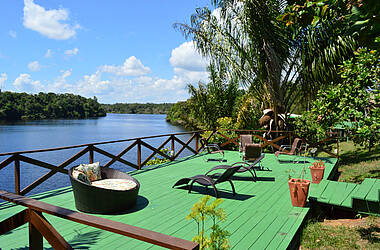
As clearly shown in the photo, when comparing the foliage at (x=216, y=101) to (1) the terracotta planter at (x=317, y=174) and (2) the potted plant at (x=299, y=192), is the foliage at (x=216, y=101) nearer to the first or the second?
(1) the terracotta planter at (x=317, y=174)

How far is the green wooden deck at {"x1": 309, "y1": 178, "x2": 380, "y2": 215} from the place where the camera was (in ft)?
13.2

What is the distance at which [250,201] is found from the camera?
187 inches

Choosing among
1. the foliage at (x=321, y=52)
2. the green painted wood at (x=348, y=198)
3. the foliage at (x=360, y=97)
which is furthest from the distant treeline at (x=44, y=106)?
the green painted wood at (x=348, y=198)

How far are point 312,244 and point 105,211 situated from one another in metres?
2.82

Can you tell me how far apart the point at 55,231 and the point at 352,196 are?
404 cm

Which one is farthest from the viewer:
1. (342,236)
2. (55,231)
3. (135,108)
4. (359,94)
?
(135,108)

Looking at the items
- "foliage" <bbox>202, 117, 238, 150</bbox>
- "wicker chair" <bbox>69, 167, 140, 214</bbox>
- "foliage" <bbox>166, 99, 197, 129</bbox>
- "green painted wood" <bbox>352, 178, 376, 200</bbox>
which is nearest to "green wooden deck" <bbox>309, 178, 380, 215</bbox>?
"green painted wood" <bbox>352, 178, 376, 200</bbox>

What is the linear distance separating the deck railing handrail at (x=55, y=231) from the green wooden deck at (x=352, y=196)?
12.5 feet

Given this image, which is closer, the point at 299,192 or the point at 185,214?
the point at 185,214

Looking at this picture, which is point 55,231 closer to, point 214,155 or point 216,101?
point 214,155

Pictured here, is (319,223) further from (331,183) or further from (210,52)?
(210,52)

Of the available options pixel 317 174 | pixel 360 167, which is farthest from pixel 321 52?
pixel 317 174

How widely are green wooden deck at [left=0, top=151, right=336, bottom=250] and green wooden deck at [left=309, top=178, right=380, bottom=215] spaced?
1.61 ft

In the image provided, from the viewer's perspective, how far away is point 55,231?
62.7 inches
